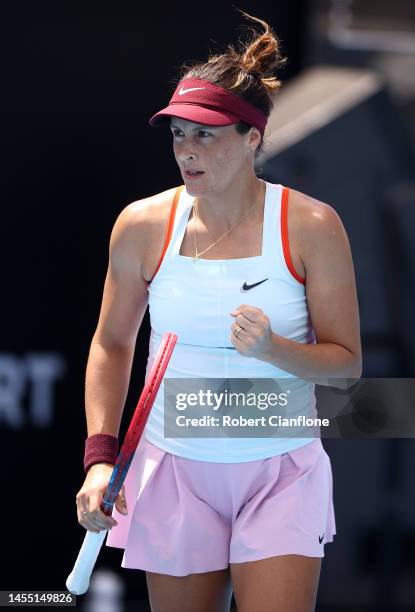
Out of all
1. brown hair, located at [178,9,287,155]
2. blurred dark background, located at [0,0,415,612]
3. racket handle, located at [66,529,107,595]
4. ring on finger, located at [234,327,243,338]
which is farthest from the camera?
blurred dark background, located at [0,0,415,612]

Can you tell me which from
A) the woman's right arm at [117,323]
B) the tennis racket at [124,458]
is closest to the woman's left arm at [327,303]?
the tennis racket at [124,458]

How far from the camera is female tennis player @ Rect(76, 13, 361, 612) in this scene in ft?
8.52

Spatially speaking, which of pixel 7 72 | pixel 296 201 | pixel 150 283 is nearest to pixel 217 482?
pixel 150 283

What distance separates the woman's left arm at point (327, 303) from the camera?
2.59 metres

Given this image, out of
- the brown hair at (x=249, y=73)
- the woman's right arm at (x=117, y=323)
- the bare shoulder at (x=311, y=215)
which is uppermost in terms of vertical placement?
the brown hair at (x=249, y=73)

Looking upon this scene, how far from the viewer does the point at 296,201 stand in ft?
8.83

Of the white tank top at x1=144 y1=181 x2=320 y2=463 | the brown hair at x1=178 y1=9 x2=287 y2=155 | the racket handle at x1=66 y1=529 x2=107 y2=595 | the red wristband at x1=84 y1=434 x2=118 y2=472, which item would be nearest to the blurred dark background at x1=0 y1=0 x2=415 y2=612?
the brown hair at x1=178 y1=9 x2=287 y2=155

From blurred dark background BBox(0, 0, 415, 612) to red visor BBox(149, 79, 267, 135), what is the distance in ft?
4.46

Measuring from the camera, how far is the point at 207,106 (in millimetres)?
2600

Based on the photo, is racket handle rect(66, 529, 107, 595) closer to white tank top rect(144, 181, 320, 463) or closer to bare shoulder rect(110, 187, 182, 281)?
white tank top rect(144, 181, 320, 463)

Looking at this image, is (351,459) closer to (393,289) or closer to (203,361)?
(393,289)

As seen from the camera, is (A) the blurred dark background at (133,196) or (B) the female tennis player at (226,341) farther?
(A) the blurred dark background at (133,196)

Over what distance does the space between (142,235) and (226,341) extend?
315 millimetres

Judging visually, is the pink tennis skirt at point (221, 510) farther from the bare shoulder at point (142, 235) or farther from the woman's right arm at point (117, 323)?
the bare shoulder at point (142, 235)
